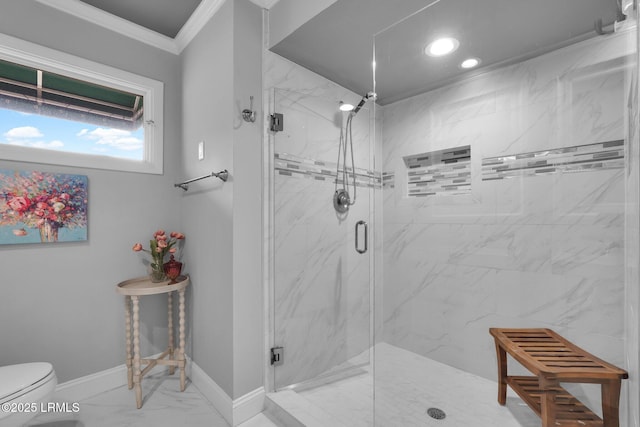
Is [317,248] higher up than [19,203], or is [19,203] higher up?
[19,203]

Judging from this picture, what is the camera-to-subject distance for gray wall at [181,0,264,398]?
5.45ft

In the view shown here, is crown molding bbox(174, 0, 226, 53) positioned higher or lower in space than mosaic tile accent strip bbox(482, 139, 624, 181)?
higher

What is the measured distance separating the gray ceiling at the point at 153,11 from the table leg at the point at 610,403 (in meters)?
2.80

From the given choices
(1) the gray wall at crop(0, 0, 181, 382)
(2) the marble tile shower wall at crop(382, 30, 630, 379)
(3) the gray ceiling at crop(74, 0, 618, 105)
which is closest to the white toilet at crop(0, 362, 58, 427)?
(1) the gray wall at crop(0, 0, 181, 382)

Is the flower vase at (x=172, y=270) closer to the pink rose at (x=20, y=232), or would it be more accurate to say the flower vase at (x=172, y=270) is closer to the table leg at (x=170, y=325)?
the table leg at (x=170, y=325)

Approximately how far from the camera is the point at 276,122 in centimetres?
185

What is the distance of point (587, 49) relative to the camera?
971 millimetres

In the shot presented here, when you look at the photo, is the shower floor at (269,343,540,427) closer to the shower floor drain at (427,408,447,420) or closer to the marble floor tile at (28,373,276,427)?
the shower floor drain at (427,408,447,420)

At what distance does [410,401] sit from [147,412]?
5.06ft

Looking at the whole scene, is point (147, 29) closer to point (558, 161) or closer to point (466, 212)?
point (466, 212)

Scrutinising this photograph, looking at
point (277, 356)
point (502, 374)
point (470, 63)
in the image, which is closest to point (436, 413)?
point (502, 374)

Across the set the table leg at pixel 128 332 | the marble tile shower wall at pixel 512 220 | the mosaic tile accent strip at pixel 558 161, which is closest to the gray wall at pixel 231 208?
the table leg at pixel 128 332

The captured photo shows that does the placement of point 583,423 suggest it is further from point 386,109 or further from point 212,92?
point 212,92

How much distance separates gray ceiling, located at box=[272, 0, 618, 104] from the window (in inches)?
46.9
